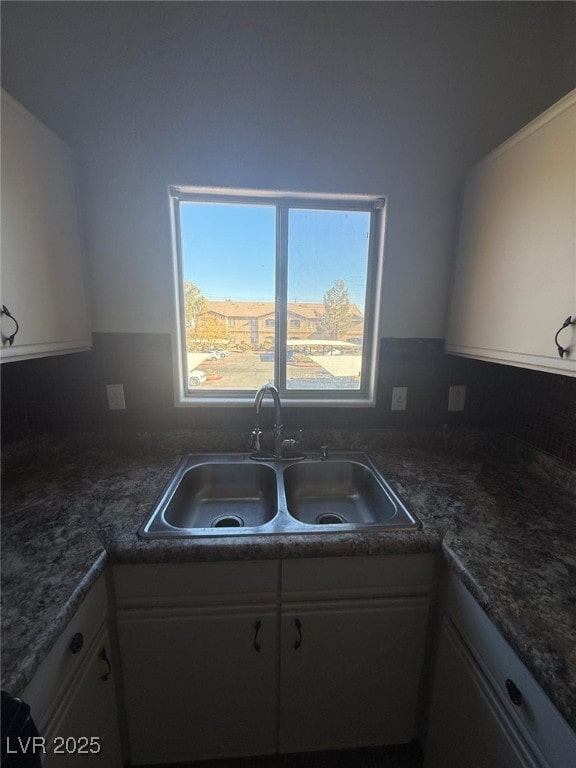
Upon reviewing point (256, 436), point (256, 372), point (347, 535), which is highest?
point (256, 372)

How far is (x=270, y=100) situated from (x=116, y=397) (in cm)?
148

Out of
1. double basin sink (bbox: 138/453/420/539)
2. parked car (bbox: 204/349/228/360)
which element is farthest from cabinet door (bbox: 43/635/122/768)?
parked car (bbox: 204/349/228/360)

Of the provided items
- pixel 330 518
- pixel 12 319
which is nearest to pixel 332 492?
pixel 330 518

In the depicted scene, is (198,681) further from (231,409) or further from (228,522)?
(231,409)

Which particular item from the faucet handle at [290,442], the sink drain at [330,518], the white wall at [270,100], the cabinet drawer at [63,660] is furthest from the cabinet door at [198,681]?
the white wall at [270,100]

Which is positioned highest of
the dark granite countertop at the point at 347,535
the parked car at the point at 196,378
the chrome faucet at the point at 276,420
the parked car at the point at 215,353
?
the parked car at the point at 215,353

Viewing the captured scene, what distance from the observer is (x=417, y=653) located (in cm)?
96

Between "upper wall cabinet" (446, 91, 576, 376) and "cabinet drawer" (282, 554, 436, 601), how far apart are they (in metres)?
0.76

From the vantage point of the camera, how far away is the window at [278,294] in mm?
1397

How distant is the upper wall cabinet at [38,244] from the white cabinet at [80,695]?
2.59ft

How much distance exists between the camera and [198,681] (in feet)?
3.04

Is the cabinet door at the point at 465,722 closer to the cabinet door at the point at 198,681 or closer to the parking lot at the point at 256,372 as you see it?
the cabinet door at the point at 198,681

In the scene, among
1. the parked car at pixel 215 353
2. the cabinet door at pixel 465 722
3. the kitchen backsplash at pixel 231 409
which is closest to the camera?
the cabinet door at pixel 465 722

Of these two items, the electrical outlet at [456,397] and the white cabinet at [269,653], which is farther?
the electrical outlet at [456,397]
